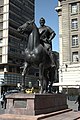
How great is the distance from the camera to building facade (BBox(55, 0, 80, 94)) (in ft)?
137

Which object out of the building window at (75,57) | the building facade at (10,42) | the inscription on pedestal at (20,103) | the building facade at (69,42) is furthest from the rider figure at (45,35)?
the building facade at (10,42)

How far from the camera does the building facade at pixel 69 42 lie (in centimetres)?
4169

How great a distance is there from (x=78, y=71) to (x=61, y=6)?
11.7 m

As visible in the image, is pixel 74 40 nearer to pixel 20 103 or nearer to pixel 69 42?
pixel 69 42

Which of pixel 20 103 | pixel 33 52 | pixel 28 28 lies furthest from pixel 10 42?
pixel 20 103

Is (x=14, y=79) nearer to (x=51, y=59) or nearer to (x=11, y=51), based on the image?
(x=11, y=51)

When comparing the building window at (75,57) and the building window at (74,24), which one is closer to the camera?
the building window at (75,57)

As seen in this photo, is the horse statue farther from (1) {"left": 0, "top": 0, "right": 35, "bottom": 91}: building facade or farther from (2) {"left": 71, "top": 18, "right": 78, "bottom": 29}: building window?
(1) {"left": 0, "top": 0, "right": 35, "bottom": 91}: building facade

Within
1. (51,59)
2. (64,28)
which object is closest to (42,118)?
(51,59)

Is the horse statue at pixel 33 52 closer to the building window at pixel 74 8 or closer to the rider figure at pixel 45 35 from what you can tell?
the rider figure at pixel 45 35

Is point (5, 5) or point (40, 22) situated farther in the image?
point (5, 5)

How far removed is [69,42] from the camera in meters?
43.2

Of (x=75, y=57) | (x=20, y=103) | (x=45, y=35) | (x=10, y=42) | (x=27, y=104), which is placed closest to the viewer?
(x=27, y=104)

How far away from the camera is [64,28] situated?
144ft
